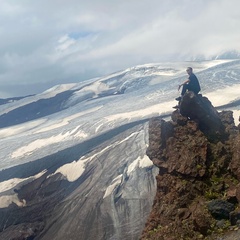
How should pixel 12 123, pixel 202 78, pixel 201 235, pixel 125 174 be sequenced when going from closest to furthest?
pixel 201 235, pixel 125 174, pixel 202 78, pixel 12 123

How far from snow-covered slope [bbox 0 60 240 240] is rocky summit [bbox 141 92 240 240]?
426 inches

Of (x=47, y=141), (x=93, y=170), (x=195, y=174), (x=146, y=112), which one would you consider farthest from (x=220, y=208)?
(x=47, y=141)

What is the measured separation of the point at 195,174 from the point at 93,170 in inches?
978

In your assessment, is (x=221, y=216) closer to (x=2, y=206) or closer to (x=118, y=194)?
(x=118, y=194)

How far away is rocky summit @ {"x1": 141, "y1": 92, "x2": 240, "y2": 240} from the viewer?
381 inches

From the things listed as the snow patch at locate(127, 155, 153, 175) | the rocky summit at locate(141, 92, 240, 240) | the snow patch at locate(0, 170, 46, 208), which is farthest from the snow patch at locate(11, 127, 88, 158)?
the rocky summit at locate(141, 92, 240, 240)

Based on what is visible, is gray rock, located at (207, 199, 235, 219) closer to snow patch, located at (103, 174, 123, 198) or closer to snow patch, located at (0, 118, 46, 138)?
snow patch, located at (103, 174, 123, 198)

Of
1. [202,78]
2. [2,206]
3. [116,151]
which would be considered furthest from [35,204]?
[202,78]

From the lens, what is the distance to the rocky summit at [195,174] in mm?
9688

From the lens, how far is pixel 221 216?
970 centimetres

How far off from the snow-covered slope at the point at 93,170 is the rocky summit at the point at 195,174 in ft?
35.5

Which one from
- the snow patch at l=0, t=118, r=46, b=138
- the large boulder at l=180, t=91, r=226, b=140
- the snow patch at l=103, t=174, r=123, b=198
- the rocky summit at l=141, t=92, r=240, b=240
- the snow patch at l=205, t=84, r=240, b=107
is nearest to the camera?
the rocky summit at l=141, t=92, r=240, b=240

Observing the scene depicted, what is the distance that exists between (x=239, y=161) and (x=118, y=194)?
63.5 ft

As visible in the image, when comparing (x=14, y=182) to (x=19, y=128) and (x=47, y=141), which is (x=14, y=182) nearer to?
(x=47, y=141)
